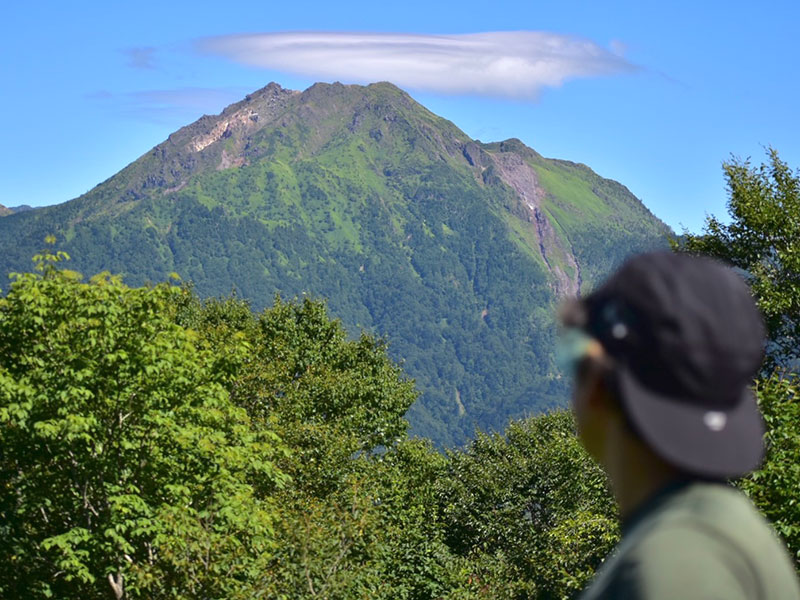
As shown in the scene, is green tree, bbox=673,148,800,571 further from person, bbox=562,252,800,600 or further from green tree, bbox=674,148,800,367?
person, bbox=562,252,800,600

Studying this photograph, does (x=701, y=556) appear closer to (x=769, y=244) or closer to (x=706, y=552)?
(x=706, y=552)

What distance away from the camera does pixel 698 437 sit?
79.3 inches

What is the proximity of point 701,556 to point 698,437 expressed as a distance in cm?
25

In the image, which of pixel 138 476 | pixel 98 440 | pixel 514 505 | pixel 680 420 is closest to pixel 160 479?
pixel 138 476

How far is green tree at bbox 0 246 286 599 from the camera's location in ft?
75.3

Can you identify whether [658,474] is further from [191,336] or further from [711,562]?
[191,336]

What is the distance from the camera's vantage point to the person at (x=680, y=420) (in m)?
1.89

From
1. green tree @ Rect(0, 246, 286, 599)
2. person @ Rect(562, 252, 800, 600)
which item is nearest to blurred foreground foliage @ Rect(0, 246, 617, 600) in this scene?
green tree @ Rect(0, 246, 286, 599)

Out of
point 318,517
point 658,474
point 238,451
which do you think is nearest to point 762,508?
point 318,517

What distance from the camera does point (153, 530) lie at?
2231cm

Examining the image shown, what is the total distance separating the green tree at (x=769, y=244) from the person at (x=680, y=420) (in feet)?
119

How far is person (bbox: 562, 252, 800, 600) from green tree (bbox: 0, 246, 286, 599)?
20.9 m

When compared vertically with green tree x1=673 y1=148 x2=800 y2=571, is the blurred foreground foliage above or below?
below

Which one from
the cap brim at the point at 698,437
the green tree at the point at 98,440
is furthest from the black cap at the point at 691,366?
the green tree at the point at 98,440
